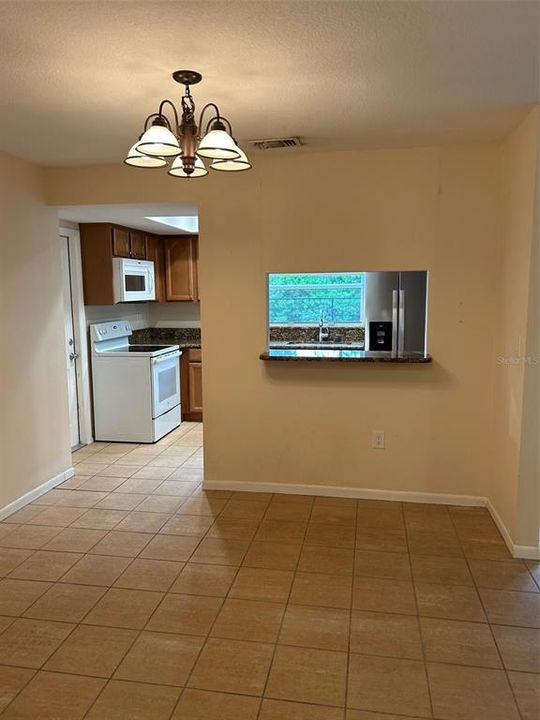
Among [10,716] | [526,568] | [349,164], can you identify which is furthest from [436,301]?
[10,716]

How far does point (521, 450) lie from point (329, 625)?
1.40 meters

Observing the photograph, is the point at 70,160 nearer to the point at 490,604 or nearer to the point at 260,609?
the point at 260,609

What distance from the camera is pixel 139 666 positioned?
210 cm

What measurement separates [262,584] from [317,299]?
3.44 metres

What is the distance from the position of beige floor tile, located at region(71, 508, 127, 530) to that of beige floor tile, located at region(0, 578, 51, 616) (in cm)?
65

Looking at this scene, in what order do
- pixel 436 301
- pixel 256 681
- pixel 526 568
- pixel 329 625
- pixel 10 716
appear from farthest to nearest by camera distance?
pixel 436 301
pixel 526 568
pixel 329 625
pixel 256 681
pixel 10 716

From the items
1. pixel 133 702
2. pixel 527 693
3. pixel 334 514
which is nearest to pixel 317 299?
pixel 334 514

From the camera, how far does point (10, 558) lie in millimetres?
2984

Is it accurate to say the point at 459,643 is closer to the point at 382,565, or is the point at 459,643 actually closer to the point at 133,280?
the point at 382,565

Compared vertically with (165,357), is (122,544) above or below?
below

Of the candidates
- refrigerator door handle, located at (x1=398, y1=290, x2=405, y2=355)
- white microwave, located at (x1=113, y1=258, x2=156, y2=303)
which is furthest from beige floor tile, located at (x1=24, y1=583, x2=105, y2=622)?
white microwave, located at (x1=113, y1=258, x2=156, y2=303)

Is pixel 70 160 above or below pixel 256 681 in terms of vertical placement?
above

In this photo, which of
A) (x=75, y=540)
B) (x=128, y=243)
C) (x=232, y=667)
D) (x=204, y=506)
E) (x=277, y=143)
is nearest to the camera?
(x=232, y=667)

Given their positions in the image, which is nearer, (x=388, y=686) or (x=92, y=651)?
(x=388, y=686)
